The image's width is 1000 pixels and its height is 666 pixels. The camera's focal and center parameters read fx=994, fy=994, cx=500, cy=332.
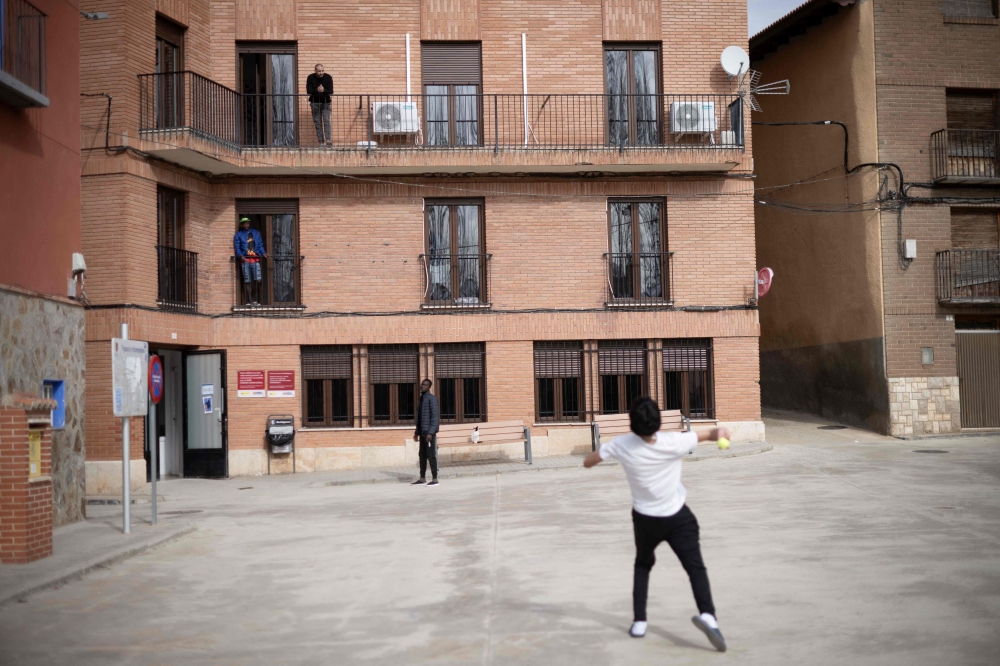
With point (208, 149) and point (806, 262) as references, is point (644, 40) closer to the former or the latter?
point (806, 262)

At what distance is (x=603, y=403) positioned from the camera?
833 inches

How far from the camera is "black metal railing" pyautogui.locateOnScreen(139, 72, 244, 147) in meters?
18.7

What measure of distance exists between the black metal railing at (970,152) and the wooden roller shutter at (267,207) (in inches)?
566

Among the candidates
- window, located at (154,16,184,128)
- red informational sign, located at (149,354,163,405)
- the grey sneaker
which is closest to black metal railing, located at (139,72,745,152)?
window, located at (154,16,184,128)

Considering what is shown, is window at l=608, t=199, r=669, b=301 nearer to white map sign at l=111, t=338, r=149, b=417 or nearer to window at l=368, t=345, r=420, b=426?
window at l=368, t=345, r=420, b=426

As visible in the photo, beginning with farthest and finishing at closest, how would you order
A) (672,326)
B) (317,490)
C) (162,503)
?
(672,326) → (317,490) → (162,503)

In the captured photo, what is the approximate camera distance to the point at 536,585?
8125 mm

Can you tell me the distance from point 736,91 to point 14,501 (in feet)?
55.7

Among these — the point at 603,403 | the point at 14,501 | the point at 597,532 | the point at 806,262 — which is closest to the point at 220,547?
the point at 14,501

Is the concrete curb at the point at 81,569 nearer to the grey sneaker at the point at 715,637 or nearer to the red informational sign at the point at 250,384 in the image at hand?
the grey sneaker at the point at 715,637

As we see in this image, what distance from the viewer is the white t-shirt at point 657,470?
6227 mm

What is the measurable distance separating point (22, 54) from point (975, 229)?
2020 cm

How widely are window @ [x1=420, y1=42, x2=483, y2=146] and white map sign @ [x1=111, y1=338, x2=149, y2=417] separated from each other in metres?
10.4

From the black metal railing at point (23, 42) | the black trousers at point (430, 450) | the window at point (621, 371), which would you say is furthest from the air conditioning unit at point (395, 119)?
the black metal railing at point (23, 42)
